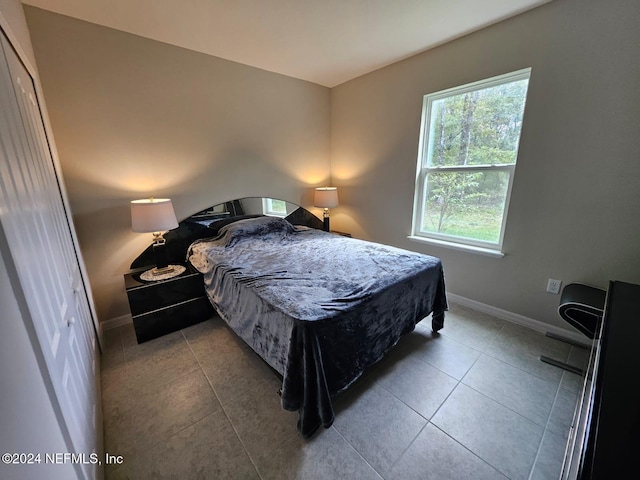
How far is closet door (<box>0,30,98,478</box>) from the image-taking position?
28.7 inches

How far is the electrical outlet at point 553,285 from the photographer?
2.07 m

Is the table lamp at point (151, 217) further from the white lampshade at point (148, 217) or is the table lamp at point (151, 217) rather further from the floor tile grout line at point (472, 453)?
the floor tile grout line at point (472, 453)

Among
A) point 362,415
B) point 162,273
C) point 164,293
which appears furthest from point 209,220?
point 362,415

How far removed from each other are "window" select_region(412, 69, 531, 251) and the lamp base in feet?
8.37

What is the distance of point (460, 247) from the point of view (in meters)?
2.59

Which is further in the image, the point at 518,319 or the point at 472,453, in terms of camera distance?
the point at 518,319

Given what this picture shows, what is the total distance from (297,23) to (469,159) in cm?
194

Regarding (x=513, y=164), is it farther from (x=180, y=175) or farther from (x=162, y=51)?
(x=162, y=51)

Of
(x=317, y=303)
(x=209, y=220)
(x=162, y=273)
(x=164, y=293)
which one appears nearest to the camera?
(x=317, y=303)

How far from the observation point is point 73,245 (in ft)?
6.01

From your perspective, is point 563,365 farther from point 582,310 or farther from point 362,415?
point 362,415

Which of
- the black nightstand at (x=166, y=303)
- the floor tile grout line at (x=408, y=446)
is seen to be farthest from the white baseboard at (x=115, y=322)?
the floor tile grout line at (x=408, y=446)

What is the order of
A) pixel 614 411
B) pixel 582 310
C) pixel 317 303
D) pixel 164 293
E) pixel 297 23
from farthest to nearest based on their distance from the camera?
pixel 164 293
pixel 297 23
pixel 582 310
pixel 317 303
pixel 614 411

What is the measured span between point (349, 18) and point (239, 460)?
9.75 feet
